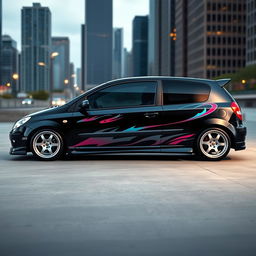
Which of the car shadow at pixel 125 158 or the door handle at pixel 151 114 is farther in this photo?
the car shadow at pixel 125 158

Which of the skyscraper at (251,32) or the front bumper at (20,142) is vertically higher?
the skyscraper at (251,32)

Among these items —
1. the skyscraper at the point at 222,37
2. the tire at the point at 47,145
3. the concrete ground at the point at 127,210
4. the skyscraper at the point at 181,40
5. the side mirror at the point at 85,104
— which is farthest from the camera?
the skyscraper at the point at 181,40

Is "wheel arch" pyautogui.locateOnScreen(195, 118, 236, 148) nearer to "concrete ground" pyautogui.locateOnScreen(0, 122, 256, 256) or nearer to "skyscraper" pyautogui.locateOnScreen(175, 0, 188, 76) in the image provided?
"concrete ground" pyautogui.locateOnScreen(0, 122, 256, 256)

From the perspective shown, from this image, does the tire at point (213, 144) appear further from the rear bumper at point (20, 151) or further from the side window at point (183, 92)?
the rear bumper at point (20, 151)

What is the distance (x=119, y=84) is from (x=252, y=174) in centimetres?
326

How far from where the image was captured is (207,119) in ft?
32.7

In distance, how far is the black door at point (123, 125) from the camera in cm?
989

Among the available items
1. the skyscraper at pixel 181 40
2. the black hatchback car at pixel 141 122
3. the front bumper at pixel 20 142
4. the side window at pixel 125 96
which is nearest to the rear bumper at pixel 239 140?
the black hatchback car at pixel 141 122

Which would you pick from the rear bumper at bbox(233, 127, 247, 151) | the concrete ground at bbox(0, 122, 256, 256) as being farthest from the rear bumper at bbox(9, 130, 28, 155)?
the rear bumper at bbox(233, 127, 247, 151)

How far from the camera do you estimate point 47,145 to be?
10.1 meters

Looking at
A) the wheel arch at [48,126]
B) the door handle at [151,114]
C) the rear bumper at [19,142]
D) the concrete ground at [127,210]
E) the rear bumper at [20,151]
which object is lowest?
the concrete ground at [127,210]

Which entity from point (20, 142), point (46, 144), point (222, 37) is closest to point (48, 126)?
point (46, 144)

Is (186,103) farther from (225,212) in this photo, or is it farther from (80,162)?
(225,212)

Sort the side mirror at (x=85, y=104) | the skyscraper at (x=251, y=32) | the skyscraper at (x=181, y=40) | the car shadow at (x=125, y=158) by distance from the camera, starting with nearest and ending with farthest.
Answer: the side mirror at (x=85, y=104) → the car shadow at (x=125, y=158) → the skyscraper at (x=251, y=32) → the skyscraper at (x=181, y=40)
